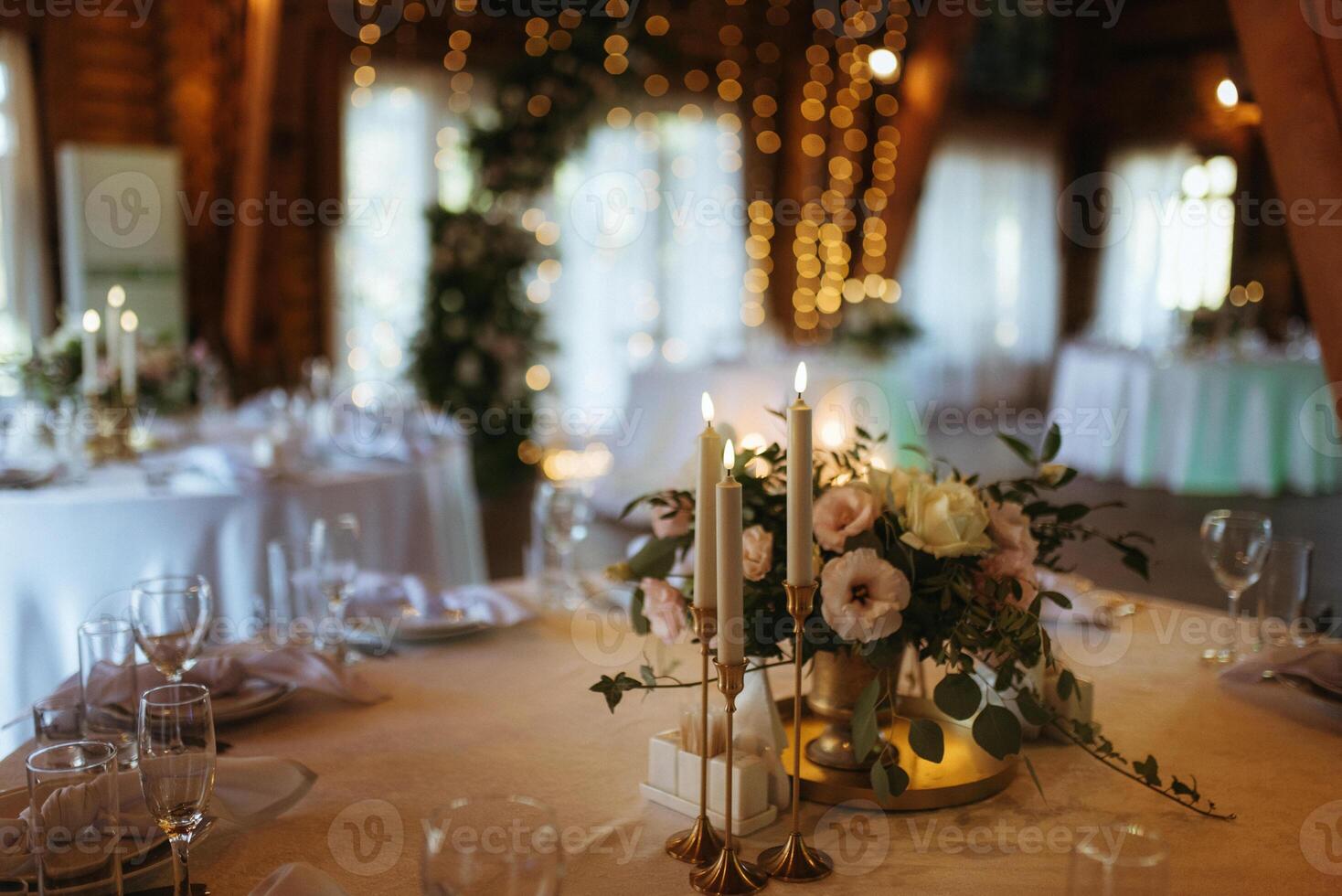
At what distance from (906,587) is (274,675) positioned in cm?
91

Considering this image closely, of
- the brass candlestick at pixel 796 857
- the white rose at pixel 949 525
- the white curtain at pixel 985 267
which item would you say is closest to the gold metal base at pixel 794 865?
the brass candlestick at pixel 796 857

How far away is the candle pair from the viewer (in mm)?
1011

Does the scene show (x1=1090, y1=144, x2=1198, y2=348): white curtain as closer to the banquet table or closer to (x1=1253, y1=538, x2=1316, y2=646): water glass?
(x1=1253, y1=538, x2=1316, y2=646): water glass

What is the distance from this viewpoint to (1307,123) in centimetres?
171

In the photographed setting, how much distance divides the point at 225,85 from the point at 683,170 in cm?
321

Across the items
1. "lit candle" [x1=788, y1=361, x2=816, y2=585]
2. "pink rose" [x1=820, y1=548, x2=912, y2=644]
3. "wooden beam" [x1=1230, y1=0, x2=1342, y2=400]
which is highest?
"wooden beam" [x1=1230, y1=0, x2=1342, y2=400]

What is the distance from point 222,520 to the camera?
3039mm

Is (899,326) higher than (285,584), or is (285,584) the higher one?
(899,326)

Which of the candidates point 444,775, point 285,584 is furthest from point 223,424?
point 444,775

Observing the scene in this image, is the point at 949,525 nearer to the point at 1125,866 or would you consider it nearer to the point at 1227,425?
the point at 1125,866

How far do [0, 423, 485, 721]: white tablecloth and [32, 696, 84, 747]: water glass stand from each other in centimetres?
150

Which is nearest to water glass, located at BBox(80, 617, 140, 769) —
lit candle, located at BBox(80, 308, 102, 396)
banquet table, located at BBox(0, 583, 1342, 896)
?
banquet table, located at BBox(0, 583, 1342, 896)

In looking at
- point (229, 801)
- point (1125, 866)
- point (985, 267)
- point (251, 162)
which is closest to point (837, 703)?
point (1125, 866)

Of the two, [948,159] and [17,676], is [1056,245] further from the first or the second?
[17,676]
